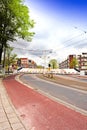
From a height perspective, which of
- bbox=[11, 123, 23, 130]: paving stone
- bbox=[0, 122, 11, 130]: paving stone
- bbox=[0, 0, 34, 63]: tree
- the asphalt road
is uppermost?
bbox=[0, 0, 34, 63]: tree

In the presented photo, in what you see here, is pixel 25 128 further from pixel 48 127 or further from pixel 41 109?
pixel 41 109

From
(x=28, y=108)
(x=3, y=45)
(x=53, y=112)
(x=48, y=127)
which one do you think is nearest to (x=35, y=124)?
(x=48, y=127)

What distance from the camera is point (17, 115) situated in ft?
24.8

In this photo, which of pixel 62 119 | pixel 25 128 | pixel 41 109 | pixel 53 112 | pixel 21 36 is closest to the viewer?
pixel 25 128

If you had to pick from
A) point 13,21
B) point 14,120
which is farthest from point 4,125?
point 13,21

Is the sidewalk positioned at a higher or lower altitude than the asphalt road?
higher

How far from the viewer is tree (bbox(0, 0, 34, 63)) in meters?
29.6

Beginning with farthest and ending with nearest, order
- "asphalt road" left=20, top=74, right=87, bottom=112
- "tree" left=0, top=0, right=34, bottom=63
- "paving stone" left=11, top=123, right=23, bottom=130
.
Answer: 1. "tree" left=0, top=0, right=34, bottom=63
2. "asphalt road" left=20, top=74, right=87, bottom=112
3. "paving stone" left=11, top=123, right=23, bottom=130

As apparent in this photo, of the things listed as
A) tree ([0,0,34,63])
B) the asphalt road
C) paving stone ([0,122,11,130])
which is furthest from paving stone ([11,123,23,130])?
tree ([0,0,34,63])

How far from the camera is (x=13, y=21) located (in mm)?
30969

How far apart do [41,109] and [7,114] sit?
1.74m

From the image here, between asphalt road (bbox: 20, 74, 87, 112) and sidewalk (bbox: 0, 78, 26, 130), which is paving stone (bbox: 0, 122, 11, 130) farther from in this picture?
asphalt road (bbox: 20, 74, 87, 112)

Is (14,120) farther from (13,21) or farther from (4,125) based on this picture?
(13,21)

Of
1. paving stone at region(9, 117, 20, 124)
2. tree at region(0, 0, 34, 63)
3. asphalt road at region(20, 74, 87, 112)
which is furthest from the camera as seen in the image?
tree at region(0, 0, 34, 63)
